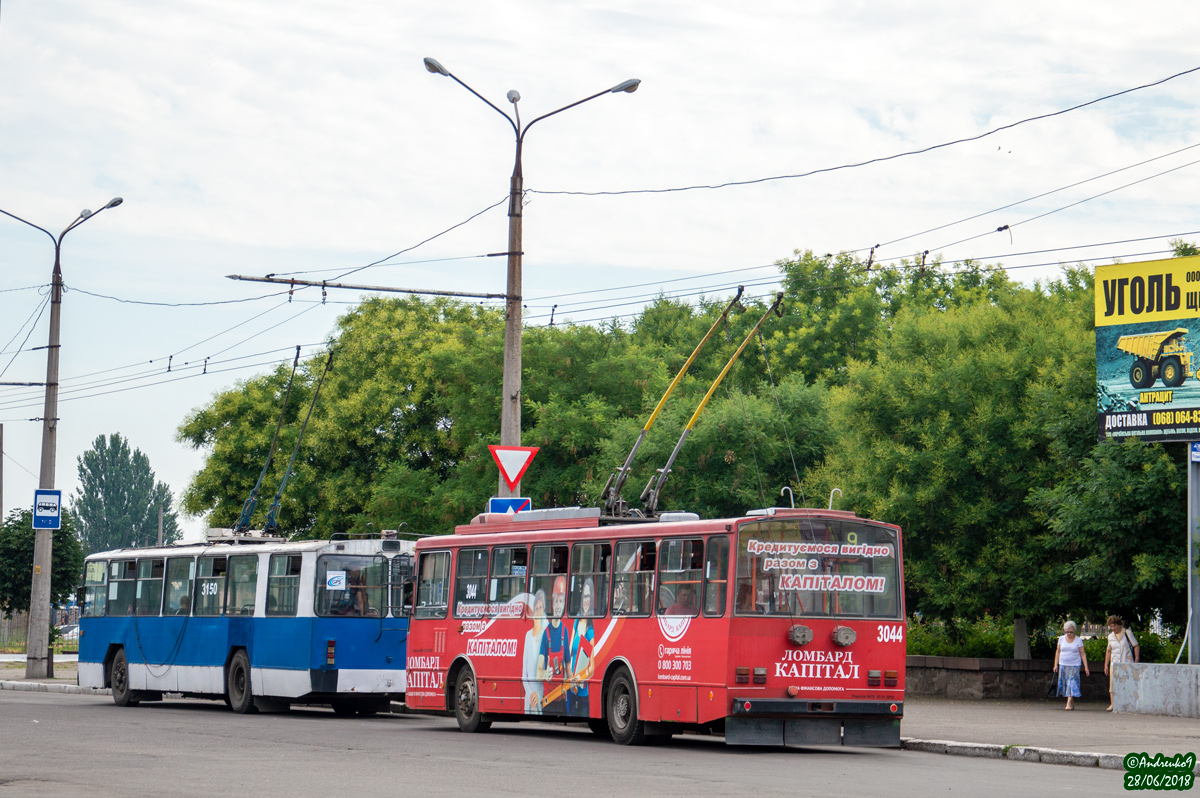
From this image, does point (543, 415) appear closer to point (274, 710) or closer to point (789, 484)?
point (789, 484)

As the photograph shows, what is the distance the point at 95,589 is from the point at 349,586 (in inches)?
339

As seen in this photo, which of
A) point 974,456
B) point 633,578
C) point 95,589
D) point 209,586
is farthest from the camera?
point 95,589

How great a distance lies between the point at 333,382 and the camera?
56.1 meters

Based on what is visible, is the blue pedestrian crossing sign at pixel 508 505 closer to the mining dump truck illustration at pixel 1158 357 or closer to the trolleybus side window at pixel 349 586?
the trolleybus side window at pixel 349 586

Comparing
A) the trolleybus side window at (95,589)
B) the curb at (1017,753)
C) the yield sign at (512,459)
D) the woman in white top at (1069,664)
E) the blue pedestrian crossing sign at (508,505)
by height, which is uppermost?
the yield sign at (512,459)

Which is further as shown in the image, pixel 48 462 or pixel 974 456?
pixel 48 462

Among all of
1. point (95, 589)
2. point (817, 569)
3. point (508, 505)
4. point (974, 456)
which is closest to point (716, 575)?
point (817, 569)

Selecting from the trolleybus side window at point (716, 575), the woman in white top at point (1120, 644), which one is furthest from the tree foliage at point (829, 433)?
the trolleybus side window at point (716, 575)

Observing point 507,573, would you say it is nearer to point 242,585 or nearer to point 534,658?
point 534,658

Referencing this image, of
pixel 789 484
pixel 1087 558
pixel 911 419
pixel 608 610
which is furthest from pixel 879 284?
pixel 608 610

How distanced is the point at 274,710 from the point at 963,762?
13.4m

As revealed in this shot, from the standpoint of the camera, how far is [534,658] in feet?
71.4

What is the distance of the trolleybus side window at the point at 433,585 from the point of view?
23984 mm

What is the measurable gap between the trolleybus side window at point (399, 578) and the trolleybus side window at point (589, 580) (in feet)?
17.5
